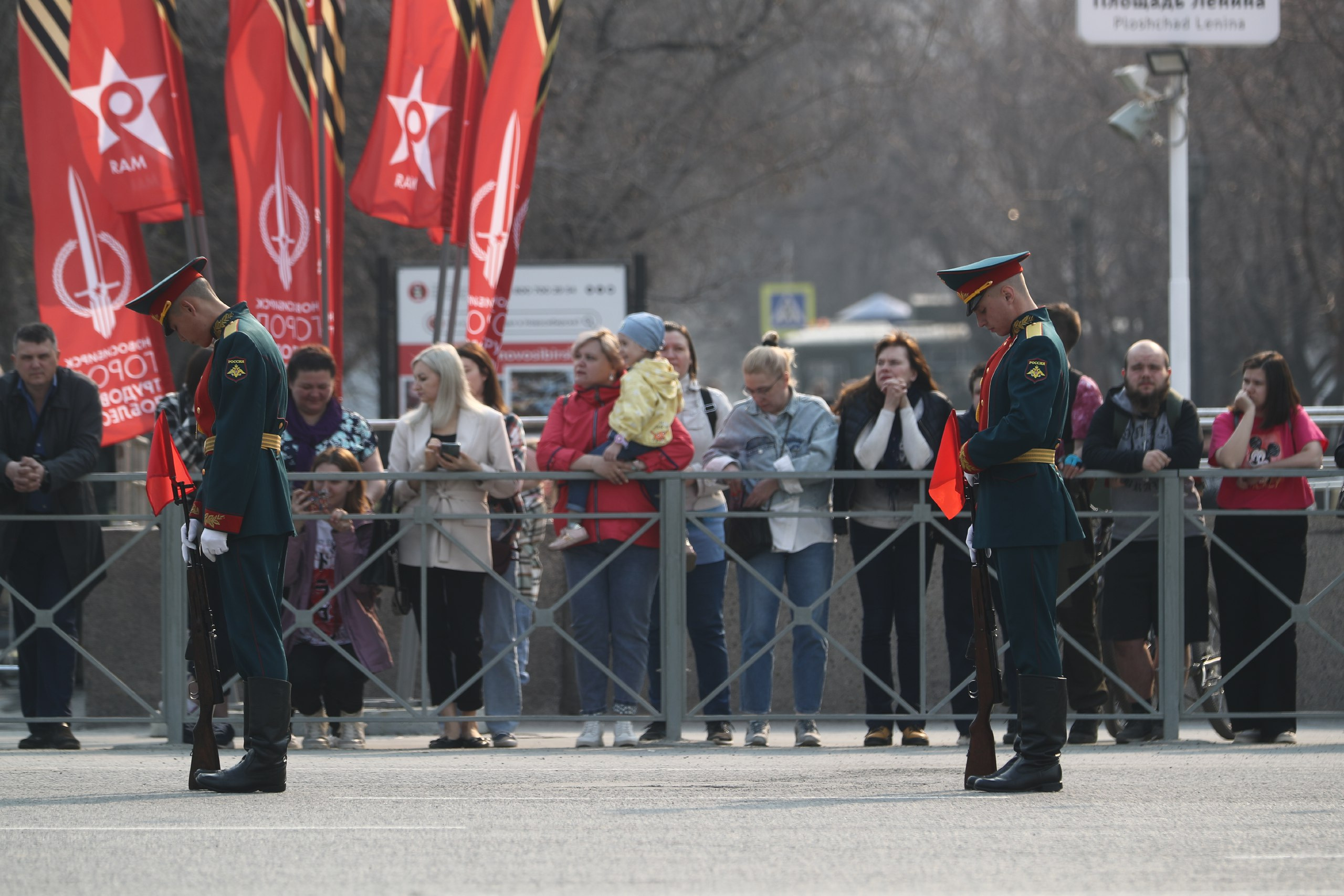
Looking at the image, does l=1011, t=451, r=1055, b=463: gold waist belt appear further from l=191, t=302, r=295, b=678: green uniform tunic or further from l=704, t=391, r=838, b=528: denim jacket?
l=704, t=391, r=838, b=528: denim jacket

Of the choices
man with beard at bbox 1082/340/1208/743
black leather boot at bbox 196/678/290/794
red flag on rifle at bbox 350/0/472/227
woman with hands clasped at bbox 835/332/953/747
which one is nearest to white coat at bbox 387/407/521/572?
woman with hands clasped at bbox 835/332/953/747

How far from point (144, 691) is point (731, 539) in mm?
3975

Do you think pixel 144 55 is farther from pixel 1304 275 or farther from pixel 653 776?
pixel 1304 275

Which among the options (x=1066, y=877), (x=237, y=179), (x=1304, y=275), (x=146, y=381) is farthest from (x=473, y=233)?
(x=1304, y=275)

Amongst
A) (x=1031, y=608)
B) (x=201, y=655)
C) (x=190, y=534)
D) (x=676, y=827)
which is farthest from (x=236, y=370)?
(x=1031, y=608)

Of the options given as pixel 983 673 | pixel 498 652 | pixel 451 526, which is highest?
pixel 451 526

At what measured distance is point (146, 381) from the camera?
1091cm

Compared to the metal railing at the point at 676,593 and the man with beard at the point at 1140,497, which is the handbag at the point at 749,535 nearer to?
the metal railing at the point at 676,593

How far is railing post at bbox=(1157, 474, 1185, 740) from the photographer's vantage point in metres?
9.23

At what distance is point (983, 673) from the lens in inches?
291

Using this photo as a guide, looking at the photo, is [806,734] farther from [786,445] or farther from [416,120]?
[416,120]

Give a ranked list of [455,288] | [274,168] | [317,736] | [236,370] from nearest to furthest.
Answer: [236,370]
[317,736]
[274,168]
[455,288]

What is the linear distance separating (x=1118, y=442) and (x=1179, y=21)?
6.29m

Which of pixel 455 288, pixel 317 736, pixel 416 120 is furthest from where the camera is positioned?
pixel 455 288
